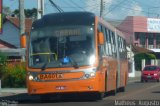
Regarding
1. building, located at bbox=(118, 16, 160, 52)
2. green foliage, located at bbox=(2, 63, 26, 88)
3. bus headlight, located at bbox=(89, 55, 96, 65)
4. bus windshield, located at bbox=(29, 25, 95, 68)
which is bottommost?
green foliage, located at bbox=(2, 63, 26, 88)

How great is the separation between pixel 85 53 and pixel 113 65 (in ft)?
17.0

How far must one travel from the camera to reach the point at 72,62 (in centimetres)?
2225

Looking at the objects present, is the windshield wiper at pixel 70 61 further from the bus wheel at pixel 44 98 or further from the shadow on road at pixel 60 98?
the bus wheel at pixel 44 98

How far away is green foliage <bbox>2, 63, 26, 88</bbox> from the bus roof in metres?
15.0

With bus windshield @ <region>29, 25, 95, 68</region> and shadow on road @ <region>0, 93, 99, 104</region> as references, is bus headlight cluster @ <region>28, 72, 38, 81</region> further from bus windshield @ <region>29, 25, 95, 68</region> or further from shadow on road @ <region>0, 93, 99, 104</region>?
shadow on road @ <region>0, 93, 99, 104</region>

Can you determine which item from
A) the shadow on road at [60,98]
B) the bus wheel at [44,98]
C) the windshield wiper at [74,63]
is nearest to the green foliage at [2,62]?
the shadow on road at [60,98]

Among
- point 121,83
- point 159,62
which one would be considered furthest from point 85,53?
point 159,62

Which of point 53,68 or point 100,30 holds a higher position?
point 100,30

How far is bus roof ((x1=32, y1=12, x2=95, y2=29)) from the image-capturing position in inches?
907

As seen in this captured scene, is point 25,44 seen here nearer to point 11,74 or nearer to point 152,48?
point 11,74

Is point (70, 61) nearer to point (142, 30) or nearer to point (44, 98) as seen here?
point (44, 98)

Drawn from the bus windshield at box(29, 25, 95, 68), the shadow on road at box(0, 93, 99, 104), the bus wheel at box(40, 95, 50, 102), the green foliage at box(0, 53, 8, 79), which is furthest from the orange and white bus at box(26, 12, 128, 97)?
the green foliage at box(0, 53, 8, 79)

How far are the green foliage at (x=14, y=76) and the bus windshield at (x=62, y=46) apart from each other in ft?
50.7

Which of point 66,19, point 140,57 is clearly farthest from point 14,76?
point 140,57
